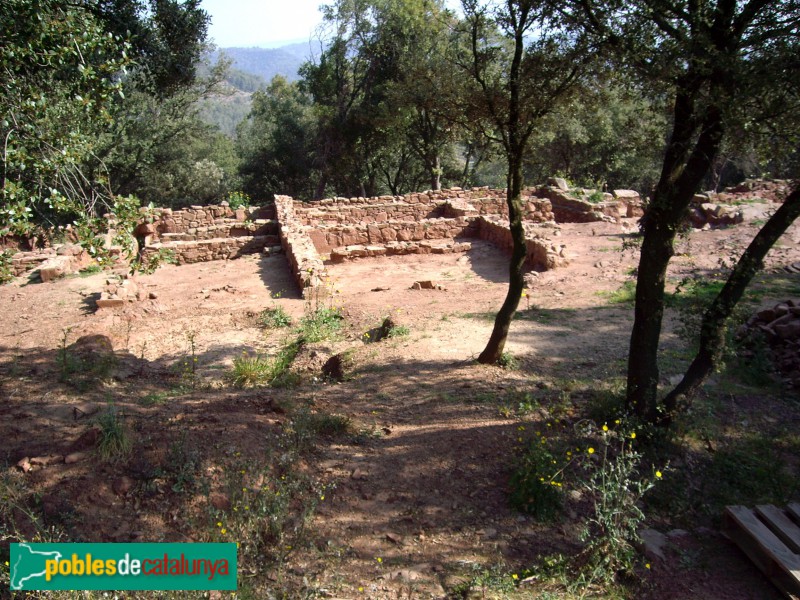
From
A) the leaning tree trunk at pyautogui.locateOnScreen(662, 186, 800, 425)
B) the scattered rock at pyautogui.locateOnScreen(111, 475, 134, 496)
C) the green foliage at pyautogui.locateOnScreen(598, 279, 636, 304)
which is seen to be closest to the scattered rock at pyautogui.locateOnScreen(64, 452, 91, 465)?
the scattered rock at pyautogui.locateOnScreen(111, 475, 134, 496)

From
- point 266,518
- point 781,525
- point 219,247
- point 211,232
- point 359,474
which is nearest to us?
point 266,518

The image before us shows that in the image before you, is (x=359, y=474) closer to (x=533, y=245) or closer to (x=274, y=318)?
(x=274, y=318)

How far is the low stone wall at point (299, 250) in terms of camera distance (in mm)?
11102

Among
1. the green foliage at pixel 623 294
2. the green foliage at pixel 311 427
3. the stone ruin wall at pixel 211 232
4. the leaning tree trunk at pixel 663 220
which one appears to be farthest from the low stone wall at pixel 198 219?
the leaning tree trunk at pixel 663 220

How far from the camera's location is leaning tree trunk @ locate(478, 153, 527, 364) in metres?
6.02

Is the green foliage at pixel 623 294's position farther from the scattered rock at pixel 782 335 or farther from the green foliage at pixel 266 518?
the green foliage at pixel 266 518

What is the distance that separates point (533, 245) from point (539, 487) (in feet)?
29.3

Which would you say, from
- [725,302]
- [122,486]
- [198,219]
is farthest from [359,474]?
[198,219]

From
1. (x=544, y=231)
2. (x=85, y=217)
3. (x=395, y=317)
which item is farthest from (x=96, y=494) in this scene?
(x=544, y=231)

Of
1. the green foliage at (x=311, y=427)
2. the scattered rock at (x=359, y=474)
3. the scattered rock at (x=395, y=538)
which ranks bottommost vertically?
the scattered rock at (x=395, y=538)

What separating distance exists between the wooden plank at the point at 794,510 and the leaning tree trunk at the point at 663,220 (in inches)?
46.7

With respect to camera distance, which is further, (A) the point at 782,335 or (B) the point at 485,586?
(A) the point at 782,335

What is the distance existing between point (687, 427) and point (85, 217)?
529 centimetres

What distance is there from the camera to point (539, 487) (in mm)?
4102
